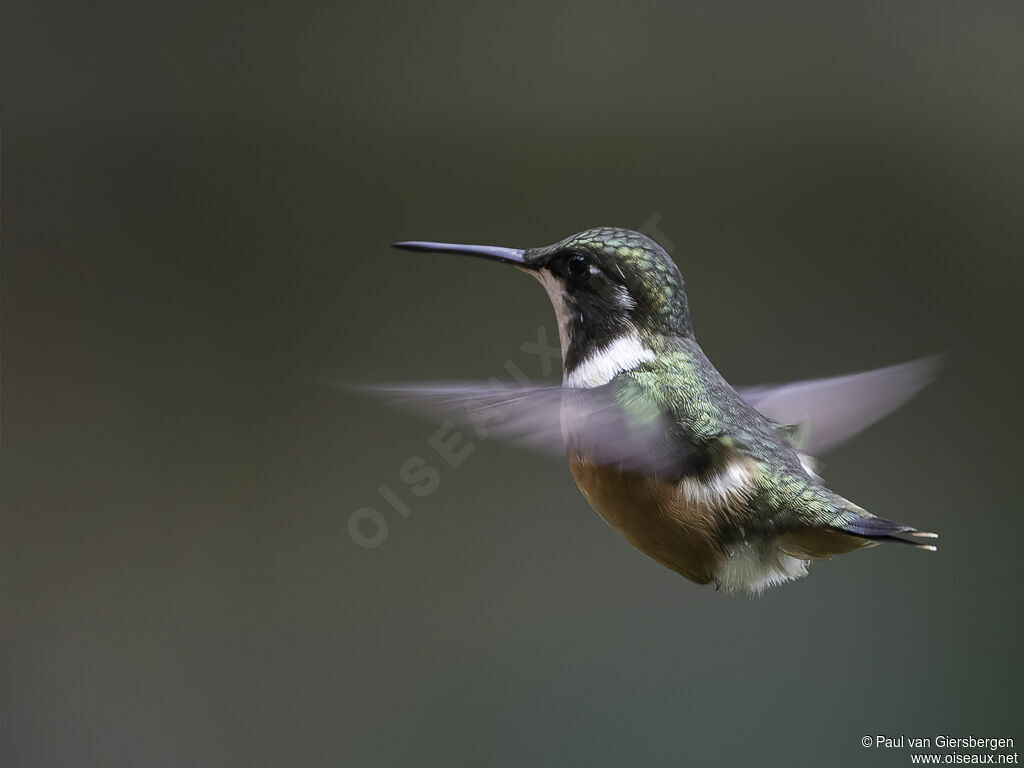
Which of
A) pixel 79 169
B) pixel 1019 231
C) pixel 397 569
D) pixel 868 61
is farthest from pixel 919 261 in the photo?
pixel 79 169

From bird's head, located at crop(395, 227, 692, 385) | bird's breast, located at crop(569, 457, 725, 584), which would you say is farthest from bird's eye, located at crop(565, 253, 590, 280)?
bird's breast, located at crop(569, 457, 725, 584)

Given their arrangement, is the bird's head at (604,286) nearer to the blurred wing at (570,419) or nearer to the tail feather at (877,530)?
the blurred wing at (570,419)

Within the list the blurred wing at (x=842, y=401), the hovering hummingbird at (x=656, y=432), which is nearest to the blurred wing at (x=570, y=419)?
the hovering hummingbird at (x=656, y=432)

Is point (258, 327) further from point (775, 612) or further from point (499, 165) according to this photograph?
point (775, 612)

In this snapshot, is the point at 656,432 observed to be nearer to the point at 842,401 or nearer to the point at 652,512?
the point at 652,512

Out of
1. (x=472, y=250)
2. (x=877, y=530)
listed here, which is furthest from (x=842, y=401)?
(x=472, y=250)

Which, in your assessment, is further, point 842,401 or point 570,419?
point 842,401
